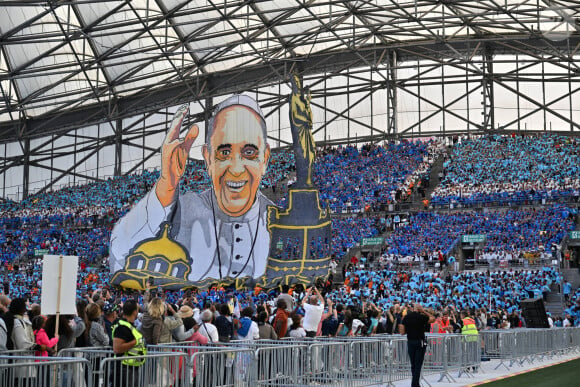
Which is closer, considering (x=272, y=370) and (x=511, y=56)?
(x=272, y=370)

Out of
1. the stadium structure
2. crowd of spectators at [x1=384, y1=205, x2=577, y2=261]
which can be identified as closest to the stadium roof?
the stadium structure

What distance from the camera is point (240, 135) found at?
137 feet

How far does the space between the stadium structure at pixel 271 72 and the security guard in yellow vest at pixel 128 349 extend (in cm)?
4352

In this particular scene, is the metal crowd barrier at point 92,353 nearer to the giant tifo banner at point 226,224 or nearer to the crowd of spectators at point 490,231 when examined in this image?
the giant tifo banner at point 226,224

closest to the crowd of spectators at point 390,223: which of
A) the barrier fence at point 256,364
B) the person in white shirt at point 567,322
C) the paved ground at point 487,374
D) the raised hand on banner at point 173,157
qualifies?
the person in white shirt at point 567,322

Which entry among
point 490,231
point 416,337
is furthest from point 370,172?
point 416,337

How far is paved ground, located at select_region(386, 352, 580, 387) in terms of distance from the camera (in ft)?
60.8

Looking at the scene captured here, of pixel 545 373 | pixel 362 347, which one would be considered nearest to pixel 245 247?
pixel 545 373

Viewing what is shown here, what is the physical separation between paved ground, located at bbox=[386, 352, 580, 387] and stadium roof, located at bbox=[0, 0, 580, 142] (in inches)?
1173

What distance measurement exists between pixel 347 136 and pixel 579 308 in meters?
33.5

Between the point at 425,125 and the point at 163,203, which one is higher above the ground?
the point at 425,125

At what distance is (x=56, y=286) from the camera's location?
38.8 feet

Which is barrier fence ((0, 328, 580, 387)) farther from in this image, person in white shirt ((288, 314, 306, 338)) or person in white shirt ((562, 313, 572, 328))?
person in white shirt ((562, 313, 572, 328))

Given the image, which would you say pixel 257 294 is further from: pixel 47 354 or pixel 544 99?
pixel 544 99
